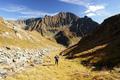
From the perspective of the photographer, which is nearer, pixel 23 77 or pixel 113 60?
pixel 23 77

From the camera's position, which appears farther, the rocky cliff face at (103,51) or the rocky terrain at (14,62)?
the rocky cliff face at (103,51)

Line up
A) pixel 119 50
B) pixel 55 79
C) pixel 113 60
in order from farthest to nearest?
1. pixel 119 50
2. pixel 113 60
3. pixel 55 79

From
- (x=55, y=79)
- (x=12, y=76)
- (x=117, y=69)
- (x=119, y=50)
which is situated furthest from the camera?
(x=119, y=50)

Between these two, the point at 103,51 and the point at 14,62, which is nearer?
the point at 14,62

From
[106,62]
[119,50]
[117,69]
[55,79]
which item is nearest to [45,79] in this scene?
[55,79]

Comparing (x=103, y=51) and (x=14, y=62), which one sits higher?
(x=103, y=51)

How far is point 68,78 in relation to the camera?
43000 millimetres

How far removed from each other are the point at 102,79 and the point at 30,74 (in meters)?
12.1

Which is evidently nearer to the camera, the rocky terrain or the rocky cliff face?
the rocky terrain

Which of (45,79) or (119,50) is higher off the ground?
(119,50)

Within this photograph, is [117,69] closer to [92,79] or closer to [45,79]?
[92,79]

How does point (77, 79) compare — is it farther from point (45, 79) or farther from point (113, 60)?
point (113, 60)

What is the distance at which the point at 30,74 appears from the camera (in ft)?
139

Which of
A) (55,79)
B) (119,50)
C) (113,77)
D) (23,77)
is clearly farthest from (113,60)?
(23,77)
